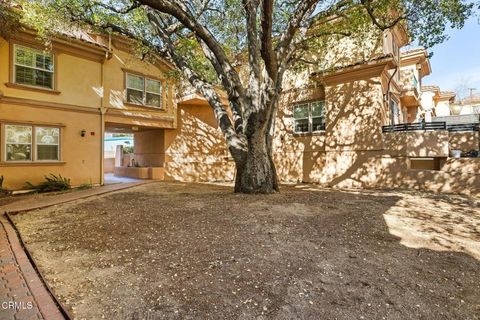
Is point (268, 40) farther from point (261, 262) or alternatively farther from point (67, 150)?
point (67, 150)

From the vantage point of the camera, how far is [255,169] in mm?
7758

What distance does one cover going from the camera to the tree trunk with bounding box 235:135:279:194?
25.3 ft

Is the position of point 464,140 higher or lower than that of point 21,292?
higher

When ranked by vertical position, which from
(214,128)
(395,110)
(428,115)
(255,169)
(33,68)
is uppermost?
(33,68)

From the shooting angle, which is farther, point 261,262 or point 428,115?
point 428,115

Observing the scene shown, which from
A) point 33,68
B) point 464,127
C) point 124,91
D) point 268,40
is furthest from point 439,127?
point 33,68

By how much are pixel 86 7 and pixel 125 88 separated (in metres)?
4.21

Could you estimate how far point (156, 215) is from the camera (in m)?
5.44

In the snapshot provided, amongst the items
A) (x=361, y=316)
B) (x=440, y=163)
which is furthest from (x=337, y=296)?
(x=440, y=163)

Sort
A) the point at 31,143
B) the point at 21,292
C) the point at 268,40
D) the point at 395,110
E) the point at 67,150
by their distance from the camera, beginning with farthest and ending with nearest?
1. the point at 395,110
2. the point at 67,150
3. the point at 31,143
4. the point at 268,40
5. the point at 21,292

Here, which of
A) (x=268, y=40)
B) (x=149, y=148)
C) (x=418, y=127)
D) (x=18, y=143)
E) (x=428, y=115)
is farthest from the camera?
(x=428, y=115)

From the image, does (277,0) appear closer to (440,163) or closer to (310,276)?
(440,163)

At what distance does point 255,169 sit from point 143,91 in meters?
8.63

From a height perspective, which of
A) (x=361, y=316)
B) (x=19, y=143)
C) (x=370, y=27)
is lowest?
(x=361, y=316)
